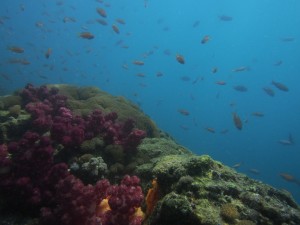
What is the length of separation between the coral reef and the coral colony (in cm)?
2

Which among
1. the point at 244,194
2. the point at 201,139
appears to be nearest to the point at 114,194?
the point at 244,194

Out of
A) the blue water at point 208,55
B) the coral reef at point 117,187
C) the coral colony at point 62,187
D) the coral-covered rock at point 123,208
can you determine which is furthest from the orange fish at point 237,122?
the blue water at point 208,55

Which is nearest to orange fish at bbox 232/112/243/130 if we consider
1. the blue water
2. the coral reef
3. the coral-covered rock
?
the coral reef

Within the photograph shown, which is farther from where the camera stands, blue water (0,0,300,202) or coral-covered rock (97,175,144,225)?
blue water (0,0,300,202)

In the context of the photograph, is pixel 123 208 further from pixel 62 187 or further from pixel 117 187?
pixel 62 187

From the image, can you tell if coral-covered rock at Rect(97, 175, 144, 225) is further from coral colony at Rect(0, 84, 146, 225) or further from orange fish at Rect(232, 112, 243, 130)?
orange fish at Rect(232, 112, 243, 130)

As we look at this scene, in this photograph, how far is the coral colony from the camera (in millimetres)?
4618

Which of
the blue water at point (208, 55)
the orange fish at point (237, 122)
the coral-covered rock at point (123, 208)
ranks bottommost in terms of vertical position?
the coral-covered rock at point (123, 208)

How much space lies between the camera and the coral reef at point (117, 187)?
4.41 meters

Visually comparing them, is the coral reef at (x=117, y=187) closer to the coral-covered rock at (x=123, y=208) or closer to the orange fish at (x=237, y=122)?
the coral-covered rock at (x=123, y=208)

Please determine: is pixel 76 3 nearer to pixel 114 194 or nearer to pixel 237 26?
pixel 237 26

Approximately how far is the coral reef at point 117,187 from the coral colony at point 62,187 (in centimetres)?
2

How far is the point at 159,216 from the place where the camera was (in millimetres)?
4086

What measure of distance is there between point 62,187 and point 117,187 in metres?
0.95
